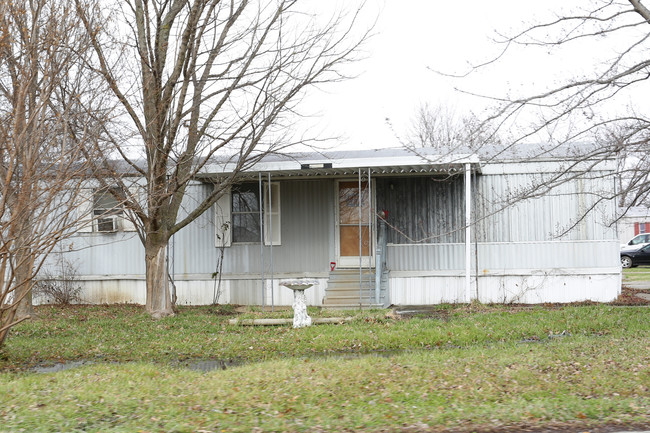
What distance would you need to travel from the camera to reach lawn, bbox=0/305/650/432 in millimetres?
5900

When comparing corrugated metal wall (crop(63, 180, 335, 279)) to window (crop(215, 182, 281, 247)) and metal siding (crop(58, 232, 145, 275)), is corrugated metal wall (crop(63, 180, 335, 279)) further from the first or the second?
window (crop(215, 182, 281, 247))

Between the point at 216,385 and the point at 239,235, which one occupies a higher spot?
the point at 239,235

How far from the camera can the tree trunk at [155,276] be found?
554 inches

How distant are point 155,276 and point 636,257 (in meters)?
23.2

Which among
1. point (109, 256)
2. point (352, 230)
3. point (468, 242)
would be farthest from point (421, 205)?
point (109, 256)

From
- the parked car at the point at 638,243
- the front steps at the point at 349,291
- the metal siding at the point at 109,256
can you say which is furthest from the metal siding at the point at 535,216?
the parked car at the point at 638,243

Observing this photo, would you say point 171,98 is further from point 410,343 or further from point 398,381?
point 398,381

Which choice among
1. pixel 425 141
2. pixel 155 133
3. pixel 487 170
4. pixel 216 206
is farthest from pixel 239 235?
pixel 425 141

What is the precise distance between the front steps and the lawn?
1217mm

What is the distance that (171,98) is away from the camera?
43.0ft

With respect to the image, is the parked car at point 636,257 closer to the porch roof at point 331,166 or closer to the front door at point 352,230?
the porch roof at point 331,166

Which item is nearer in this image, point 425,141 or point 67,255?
point 67,255

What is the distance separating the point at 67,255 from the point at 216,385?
11627mm

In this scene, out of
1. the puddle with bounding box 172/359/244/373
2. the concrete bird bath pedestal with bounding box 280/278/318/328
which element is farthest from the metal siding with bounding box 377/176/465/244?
the puddle with bounding box 172/359/244/373
